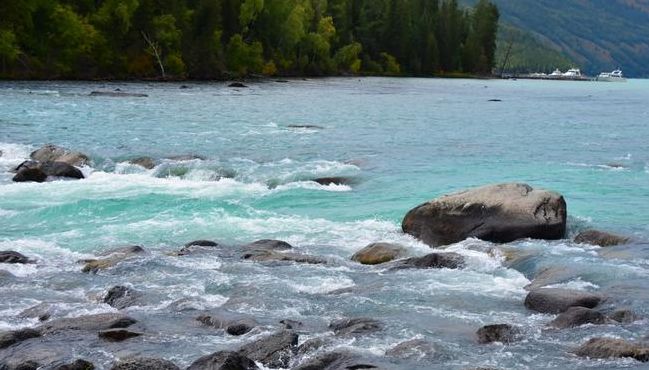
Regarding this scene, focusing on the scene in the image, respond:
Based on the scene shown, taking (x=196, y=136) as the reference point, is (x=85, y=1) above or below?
above

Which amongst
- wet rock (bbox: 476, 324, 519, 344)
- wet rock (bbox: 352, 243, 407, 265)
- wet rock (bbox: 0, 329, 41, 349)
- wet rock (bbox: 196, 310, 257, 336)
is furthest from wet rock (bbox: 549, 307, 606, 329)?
wet rock (bbox: 0, 329, 41, 349)

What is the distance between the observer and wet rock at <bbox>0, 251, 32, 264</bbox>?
19.4m

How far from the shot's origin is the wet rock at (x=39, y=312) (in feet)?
50.1

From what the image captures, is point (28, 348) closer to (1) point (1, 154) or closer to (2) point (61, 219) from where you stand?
(2) point (61, 219)

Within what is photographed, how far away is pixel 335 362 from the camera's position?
1284 cm

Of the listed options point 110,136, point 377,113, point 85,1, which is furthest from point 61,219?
point 85,1

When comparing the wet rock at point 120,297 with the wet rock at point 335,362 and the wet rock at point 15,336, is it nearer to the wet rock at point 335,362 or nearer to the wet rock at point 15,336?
the wet rock at point 15,336

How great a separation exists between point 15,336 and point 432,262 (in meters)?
9.68

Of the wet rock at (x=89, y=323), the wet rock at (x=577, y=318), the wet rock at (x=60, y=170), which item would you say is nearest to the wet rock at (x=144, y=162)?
the wet rock at (x=60, y=170)

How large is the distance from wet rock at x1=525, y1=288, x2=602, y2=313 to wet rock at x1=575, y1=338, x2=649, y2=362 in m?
2.11

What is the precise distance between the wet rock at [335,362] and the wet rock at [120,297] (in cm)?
506

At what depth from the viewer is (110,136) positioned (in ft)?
144

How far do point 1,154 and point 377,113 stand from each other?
32784 mm

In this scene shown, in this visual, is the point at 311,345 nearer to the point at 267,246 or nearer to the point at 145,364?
the point at 145,364
